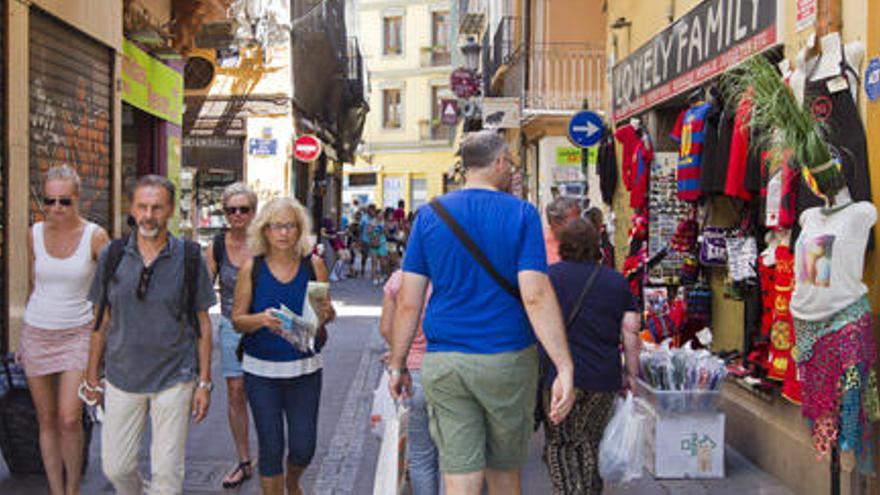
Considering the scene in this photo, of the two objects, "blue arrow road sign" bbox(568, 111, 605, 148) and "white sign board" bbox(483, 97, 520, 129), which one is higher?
"white sign board" bbox(483, 97, 520, 129)

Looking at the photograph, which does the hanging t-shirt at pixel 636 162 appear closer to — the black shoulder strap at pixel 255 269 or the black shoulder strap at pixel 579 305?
the black shoulder strap at pixel 579 305

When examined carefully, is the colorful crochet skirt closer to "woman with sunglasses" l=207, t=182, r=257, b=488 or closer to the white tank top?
"woman with sunglasses" l=207, t=182, r=257, b=488

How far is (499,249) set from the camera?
13.3ft

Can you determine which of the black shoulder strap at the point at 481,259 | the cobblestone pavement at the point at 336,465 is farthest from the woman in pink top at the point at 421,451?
the cobblestone pavement at the point at 336,465

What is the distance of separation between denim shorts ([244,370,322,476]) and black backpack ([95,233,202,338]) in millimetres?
426

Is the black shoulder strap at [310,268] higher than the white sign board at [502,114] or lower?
lower

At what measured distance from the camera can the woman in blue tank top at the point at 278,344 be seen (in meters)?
4.99

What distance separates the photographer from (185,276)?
192 inches

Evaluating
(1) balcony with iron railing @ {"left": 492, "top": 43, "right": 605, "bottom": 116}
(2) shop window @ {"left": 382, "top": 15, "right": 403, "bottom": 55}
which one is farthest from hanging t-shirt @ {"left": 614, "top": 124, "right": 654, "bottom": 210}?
(2) shop window @ {"left": 382, "top": 15, "right": 403, "bottom": 55}

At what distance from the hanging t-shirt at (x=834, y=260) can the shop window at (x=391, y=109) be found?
43027mm

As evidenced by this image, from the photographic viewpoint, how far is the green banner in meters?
12.6

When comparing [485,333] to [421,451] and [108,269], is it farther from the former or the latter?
[108,269]

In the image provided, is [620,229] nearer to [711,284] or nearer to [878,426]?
[711,284]

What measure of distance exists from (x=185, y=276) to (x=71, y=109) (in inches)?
239
